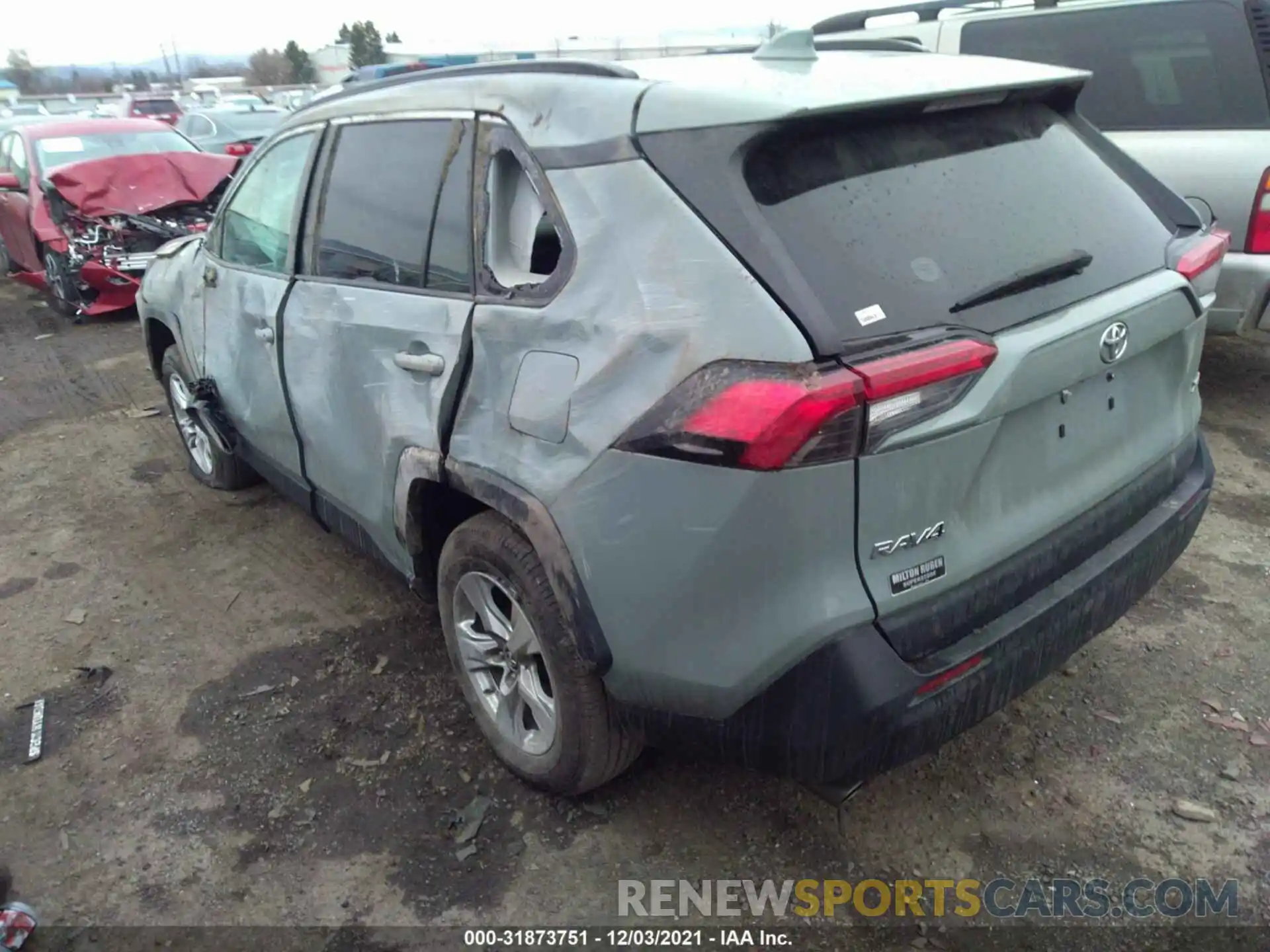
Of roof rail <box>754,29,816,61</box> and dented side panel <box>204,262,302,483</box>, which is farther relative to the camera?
dented side panel <box>204,262,302,483</box>

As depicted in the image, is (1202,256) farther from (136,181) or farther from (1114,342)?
(136,181)

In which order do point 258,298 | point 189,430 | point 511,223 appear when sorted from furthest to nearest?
point 189,430
point 258,298
point 511,223

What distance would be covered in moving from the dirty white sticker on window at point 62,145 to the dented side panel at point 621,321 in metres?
8.83

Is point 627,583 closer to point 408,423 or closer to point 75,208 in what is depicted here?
point 408,423

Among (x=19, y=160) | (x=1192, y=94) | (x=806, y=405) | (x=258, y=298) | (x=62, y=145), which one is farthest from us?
(x=19, y=160)

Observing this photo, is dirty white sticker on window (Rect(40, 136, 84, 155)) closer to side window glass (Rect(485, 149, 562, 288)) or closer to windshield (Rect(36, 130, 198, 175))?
windshield (Rect(36, 130, 198, 175))

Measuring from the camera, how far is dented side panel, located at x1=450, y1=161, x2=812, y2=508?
187 centimetres

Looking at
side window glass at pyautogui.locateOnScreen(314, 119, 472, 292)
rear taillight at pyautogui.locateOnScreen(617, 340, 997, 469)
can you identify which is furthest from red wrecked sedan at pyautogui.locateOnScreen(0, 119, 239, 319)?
rear taillight at pyautogui.locateOnScreen(617, 340, 997, 469)

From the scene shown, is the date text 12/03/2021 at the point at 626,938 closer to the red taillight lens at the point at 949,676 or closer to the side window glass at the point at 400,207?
the red taillight lens at the point at 949,676

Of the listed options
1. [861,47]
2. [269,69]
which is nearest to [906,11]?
[861,47]

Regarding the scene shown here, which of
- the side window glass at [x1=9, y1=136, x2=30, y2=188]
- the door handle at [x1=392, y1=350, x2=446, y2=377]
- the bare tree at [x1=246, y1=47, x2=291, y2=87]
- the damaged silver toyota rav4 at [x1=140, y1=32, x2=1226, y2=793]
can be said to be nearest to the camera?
the damaged silver toyota rav4 at [x1=140, y1=32, x2=1226, y2=793]

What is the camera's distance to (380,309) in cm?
279

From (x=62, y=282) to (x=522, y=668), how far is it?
7.96 m

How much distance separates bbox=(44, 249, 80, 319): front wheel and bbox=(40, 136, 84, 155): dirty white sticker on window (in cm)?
106
